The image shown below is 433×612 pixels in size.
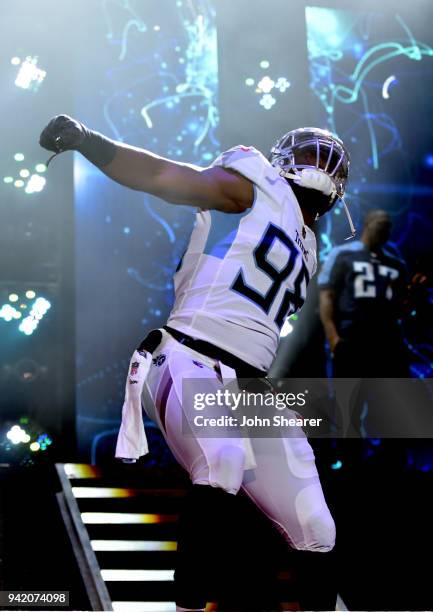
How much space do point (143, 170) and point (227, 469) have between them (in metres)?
0.90

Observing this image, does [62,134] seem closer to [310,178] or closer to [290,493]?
[310,178]

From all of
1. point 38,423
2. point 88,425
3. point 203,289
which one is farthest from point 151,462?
point 203,289

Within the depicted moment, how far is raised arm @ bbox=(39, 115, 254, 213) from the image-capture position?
2.09m

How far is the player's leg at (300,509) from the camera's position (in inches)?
88.3

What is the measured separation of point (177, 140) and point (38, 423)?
2.36 meters

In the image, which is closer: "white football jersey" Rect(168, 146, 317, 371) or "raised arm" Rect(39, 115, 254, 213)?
"raised arm" Rect(39, 115, 254, 213)

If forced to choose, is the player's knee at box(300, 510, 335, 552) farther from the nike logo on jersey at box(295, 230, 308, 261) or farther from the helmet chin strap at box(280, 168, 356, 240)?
the helmet chin strap at box(280, 168, 356, 240)

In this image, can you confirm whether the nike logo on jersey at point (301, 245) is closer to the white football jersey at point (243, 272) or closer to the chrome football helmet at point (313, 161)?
the white football jersey at point (243, 272)

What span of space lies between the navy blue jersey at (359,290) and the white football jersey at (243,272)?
2.74 m

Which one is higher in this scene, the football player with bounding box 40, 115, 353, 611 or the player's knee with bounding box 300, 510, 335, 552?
the football player with bounding box 40, 115, 353, 611

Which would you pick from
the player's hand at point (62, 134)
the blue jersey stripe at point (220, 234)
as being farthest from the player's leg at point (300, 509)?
the player's hand at point (62, 134)

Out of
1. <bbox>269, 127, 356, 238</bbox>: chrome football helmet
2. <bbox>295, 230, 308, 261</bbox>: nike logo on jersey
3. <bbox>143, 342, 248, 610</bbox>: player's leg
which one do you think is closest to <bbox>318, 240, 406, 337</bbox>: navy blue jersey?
<bbox>269, 127, 356, 238</bbox>: chrome football helmet

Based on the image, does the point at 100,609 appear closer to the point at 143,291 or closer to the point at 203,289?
the point at 203,289

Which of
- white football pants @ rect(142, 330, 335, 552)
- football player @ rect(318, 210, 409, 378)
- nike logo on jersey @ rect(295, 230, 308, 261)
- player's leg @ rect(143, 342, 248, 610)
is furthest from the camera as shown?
football player @ rect(318, 210, 409, 378)
